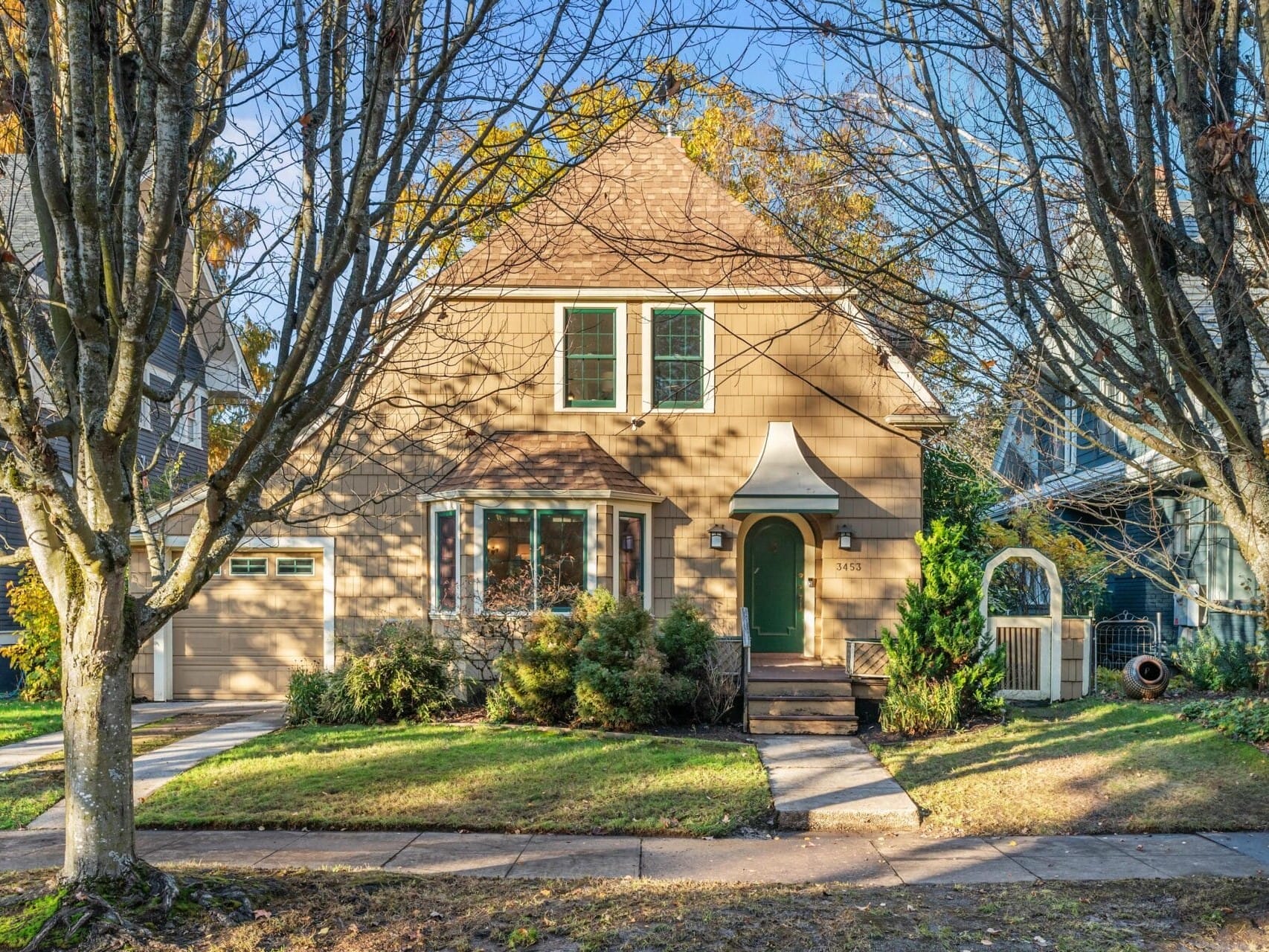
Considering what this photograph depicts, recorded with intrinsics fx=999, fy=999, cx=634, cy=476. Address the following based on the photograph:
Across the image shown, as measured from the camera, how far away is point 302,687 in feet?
39.6

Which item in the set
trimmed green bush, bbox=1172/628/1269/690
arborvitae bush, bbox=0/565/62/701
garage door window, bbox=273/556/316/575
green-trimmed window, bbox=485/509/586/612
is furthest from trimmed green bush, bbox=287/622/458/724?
trimmed green bush, bbox=1172/628/1269/690

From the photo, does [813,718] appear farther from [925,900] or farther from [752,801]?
[925,900]

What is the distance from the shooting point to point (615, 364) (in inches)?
562

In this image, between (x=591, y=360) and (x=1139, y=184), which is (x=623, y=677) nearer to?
(x=591, y=360)

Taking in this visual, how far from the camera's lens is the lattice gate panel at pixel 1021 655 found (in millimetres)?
13172

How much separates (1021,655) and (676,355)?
619 cm

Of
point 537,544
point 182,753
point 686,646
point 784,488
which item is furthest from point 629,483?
point 182,753

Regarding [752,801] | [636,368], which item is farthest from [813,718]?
[636,368]

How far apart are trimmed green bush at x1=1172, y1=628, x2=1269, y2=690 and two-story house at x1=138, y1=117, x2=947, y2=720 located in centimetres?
431

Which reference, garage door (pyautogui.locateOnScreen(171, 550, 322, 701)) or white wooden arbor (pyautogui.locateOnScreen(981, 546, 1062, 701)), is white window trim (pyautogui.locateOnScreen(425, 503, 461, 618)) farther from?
white wooden arbor (pyautogui.locateOnScreen(981, 546, 1062, 701))

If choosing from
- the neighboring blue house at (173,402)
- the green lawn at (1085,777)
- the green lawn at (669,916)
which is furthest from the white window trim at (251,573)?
the green lawn at (1085,777)

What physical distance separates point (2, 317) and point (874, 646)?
418 inches

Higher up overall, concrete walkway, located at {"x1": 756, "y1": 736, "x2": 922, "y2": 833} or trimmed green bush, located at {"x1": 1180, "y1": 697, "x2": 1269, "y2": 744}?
trimmed green bush, located at {"x1": 1180, "y1": 697, "x2": 1269, "y2": 744}

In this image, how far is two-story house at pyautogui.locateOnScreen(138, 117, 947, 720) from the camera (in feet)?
44.5
